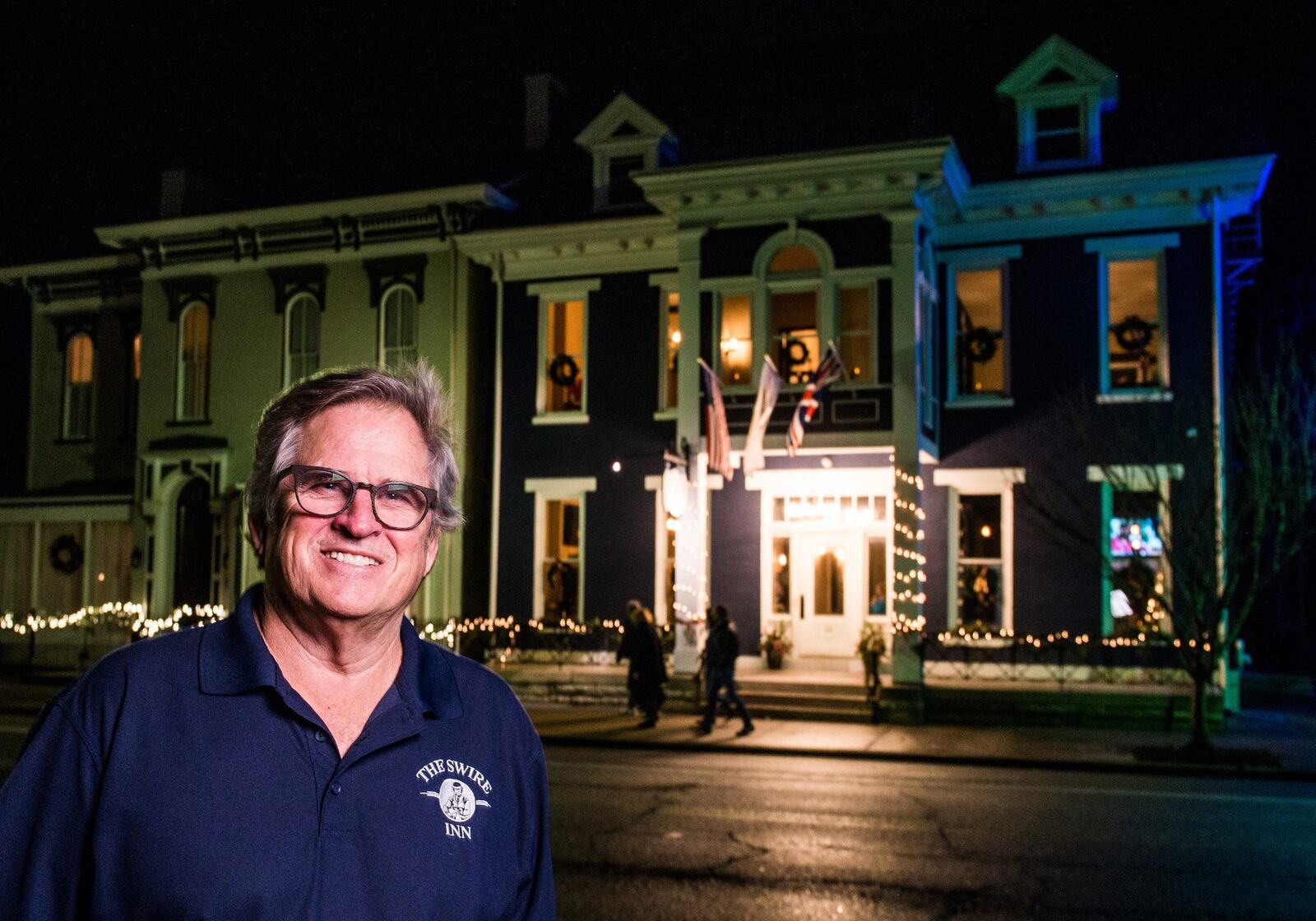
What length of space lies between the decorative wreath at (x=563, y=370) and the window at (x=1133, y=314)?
913cm

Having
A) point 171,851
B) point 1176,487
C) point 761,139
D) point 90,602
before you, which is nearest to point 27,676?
point 90,602

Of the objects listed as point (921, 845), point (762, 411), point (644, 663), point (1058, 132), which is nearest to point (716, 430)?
point (762, 411)

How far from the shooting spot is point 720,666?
17641 mm

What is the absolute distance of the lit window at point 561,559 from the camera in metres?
23.5

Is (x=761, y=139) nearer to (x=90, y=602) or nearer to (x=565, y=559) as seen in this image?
(x=565, y=559)

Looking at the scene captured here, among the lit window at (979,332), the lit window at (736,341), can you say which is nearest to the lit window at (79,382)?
the lit window at (736,341)

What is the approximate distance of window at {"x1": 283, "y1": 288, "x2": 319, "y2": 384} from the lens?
82.8 feet

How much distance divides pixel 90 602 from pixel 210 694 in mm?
26538

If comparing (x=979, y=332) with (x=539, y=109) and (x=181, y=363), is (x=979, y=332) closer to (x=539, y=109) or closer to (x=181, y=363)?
(x=539, y=109)

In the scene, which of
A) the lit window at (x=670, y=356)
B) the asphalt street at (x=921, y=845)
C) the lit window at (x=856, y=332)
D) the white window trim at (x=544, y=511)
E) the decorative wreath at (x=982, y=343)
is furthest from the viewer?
the white window trim at (x=544, y=511)

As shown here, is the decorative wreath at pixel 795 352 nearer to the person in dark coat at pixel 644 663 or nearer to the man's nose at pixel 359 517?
the person in dark coat at pixel 644 663

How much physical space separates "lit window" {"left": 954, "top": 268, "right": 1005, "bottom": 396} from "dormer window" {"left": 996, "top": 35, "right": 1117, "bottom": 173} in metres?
1.95

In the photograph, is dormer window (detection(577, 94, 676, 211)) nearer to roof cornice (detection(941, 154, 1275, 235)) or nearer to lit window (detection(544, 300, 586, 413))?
lit window (detection(544, 300, 586, 413))

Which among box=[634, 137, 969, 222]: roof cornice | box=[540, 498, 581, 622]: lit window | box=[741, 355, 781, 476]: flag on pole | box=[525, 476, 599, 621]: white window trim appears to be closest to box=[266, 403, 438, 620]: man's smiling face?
box=[741, 355, 781, 476]: flag on pole
